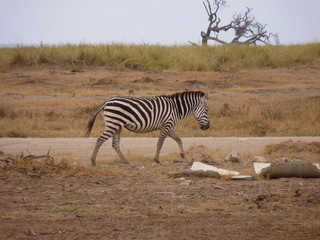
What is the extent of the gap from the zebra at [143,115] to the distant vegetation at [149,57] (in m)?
12.7

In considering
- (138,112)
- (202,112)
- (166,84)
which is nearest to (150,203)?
(138,112)

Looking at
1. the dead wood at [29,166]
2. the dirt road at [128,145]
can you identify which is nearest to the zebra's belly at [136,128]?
the dirt road at [128,145]

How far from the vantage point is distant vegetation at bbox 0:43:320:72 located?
26938 mm

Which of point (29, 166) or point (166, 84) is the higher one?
point (166, 84)

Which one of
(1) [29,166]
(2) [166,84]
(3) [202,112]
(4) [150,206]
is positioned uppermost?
(2) [166,84]

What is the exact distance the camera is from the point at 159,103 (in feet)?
45.0

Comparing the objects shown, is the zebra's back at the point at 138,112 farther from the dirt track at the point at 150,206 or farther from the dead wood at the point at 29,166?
the dead wood at the point at 29,166

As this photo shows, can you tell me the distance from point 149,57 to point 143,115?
564 inches

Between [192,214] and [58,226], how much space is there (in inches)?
60.6

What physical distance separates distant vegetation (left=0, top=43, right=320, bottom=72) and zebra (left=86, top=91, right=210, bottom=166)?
41.8ft

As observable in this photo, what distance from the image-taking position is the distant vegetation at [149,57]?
2694 centimetres

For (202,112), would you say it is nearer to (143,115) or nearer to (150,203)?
(143,115)

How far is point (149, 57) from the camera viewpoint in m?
27.5

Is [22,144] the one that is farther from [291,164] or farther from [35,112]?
[291,164]
